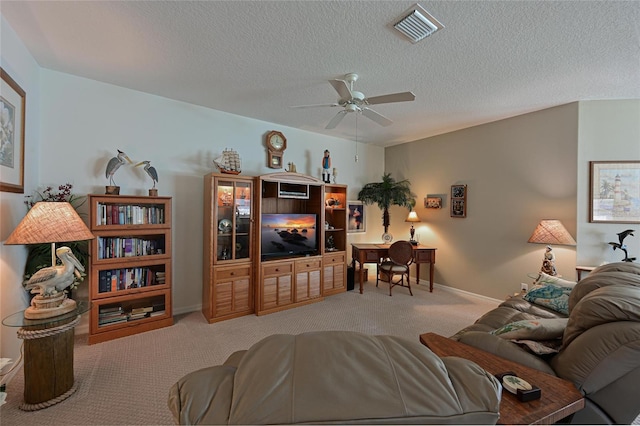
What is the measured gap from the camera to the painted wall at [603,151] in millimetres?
3146

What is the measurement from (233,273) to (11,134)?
235 cm

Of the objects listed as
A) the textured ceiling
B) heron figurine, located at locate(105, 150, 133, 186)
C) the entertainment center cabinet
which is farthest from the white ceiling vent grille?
heron figurine, located at locate(105, 150, 133, 186)

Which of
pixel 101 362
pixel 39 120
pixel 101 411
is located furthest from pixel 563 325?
pixel 39 120

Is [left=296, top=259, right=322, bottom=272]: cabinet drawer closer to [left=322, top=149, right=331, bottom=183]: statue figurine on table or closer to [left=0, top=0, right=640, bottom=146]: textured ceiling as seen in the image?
[left=322, top=149, right=331, bottom=183]: statue figurine on table

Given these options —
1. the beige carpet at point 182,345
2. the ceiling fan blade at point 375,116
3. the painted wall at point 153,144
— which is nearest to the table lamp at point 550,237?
the beige carpet at point 182,345

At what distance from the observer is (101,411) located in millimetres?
1852

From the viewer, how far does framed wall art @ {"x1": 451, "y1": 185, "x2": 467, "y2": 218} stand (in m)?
4.43

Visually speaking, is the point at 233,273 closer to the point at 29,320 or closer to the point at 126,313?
the point at 126,313

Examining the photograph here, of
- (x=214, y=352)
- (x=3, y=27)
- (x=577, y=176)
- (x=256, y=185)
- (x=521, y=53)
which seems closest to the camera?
(x=3, y=27)

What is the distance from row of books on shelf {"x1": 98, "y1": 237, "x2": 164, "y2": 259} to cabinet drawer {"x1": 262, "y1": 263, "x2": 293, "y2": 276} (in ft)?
4.23

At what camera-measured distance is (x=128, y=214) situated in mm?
2945

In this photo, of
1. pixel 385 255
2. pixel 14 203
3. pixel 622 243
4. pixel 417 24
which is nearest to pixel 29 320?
pixel 14 203

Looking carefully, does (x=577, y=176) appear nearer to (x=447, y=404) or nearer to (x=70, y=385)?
(x=447, y=404)

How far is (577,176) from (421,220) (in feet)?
7.45
